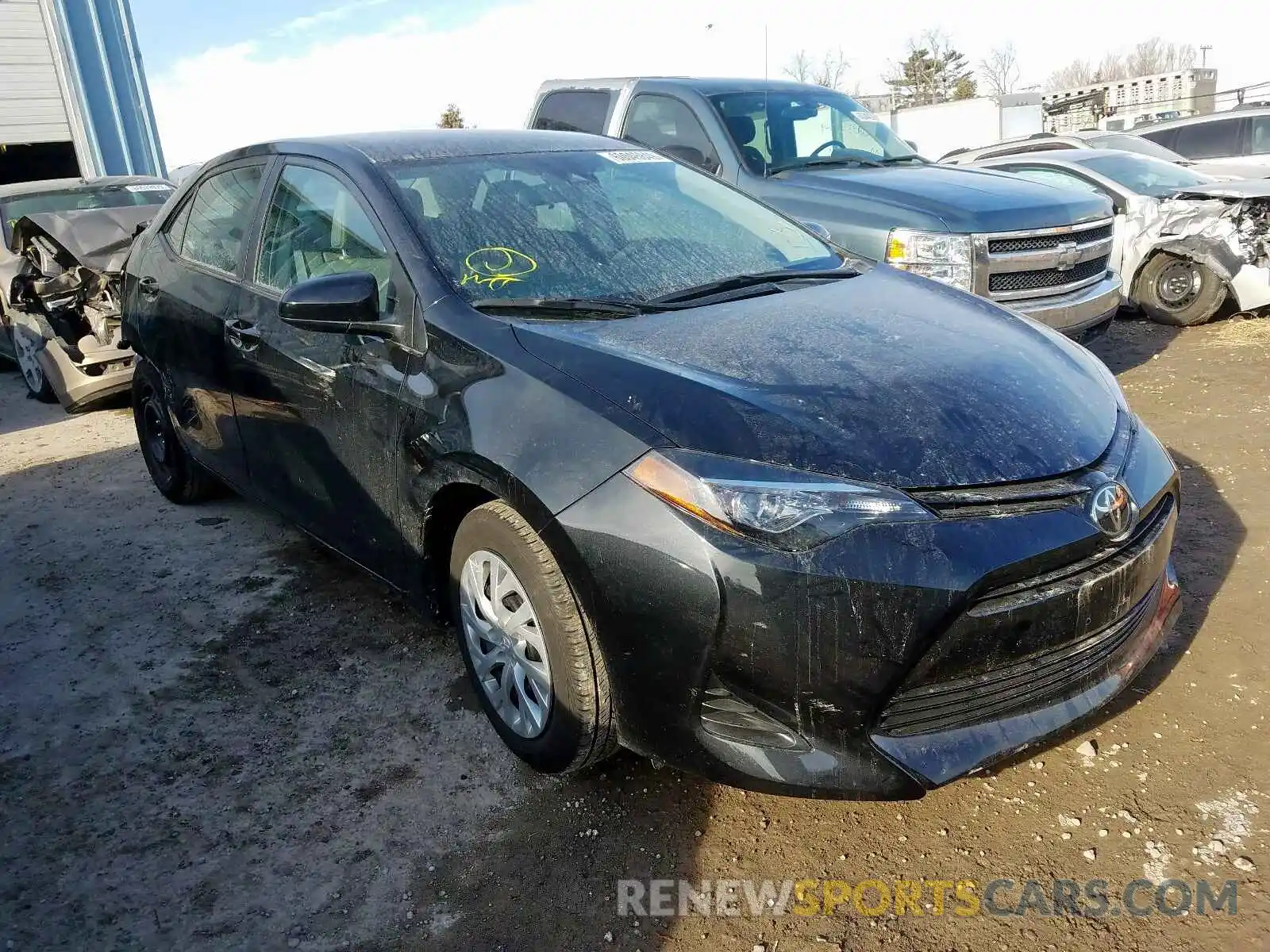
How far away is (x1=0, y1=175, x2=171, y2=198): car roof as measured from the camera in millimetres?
8062

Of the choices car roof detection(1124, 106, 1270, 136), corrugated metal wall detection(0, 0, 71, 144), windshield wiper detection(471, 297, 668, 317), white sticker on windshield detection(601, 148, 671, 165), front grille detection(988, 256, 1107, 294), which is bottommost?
front grille detection(988, 256, 1107, 294)

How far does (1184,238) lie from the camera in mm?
7656

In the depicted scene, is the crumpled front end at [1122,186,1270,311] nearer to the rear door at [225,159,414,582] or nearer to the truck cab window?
the truck cab window

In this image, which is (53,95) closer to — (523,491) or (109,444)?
(109,444)

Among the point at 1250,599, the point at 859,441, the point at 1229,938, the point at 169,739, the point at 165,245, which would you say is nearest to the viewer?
the point at 1229,938

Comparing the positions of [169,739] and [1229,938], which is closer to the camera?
[1229,938]

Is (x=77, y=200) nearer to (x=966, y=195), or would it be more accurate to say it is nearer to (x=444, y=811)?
(x=966, y=195)

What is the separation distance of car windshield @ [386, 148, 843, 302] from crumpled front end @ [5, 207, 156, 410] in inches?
187

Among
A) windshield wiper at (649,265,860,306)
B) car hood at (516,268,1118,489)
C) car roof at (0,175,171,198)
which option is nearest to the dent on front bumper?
windshield wiper at (649,265,860,306)

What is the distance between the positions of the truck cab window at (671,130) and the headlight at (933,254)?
4.81 feet

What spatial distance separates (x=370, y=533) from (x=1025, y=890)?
2.14 metres

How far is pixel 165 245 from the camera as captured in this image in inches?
176

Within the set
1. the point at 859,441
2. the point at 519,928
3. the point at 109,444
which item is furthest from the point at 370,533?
the point at 109,444

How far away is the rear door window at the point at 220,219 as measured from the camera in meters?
3.82
